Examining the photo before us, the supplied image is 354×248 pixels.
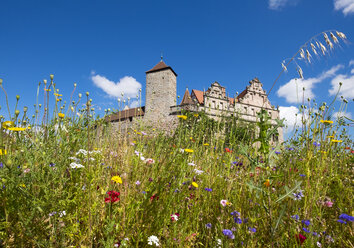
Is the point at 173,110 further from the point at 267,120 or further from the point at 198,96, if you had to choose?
the point at 267,120

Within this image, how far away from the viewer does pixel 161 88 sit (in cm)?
2214

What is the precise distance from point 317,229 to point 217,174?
1009 millimetres

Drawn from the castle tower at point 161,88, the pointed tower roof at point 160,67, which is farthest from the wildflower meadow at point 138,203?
the pointed tower roof at point 160,67

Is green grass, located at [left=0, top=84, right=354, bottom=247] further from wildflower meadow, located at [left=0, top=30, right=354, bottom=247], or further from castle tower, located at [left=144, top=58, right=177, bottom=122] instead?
castle tower, located at [left=144, top=58, right=177, bottom=122]

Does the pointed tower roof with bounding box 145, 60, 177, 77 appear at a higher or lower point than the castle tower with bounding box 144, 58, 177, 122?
higher

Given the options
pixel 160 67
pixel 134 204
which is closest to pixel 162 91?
pixel 160 67

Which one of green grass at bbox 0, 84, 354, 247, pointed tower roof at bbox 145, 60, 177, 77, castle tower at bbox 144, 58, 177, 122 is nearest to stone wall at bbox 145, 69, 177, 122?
castle tower at bbox 144, 58, 177, 122

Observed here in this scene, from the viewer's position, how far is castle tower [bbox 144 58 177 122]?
2159 cm

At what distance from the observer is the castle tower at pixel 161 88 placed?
21.6 m

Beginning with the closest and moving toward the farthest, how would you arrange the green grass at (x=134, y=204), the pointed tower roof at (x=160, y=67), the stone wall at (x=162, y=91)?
the green grass at (x=134, y=204) → the stone wall at (x=162, y=91) → the pointed tower roof at (x=160, y=67)

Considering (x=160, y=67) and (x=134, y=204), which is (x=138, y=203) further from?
(x=160, y=67)

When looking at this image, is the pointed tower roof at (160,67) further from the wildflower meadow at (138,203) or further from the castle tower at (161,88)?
the wildflower meadow at (138,203)

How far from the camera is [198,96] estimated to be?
2491 centimetres

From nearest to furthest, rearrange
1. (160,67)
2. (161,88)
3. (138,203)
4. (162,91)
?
(138,203) < (162,91) < (161,88) < (160,67)
